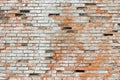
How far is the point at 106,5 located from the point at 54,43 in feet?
3.23

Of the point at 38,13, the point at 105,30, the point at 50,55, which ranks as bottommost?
the point at 50,55

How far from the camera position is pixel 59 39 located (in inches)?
150

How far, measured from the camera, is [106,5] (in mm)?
3902

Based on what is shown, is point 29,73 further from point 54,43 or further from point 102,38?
point 102,38

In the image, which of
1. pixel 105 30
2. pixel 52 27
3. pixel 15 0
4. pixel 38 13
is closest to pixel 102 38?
pixel 105 30

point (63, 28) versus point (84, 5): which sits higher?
point (84, 5)

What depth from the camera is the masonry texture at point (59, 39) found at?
12.1 feet

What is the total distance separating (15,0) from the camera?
3.96 metres

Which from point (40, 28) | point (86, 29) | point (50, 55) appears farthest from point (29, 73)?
point (86, 29)

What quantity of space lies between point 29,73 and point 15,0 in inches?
45.4

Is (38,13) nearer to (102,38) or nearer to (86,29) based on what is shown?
(86,29)

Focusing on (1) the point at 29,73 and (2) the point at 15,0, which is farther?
(2) the point at 15,0

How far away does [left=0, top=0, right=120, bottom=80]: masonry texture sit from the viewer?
12.1 feet

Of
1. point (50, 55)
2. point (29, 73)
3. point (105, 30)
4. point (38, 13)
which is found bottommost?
point (29, 73)
